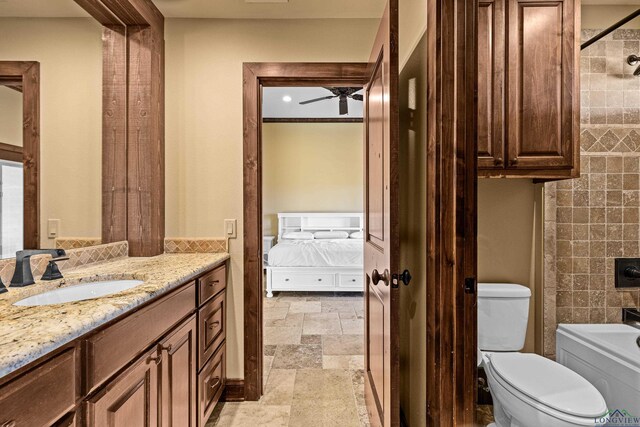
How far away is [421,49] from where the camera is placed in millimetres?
1479

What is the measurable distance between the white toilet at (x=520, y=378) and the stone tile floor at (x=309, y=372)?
32.2 inches

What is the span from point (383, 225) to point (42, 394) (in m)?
1.22

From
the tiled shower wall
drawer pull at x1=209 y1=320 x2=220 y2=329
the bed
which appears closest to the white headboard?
the bed

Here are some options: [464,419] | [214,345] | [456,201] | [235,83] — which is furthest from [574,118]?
[214,345]

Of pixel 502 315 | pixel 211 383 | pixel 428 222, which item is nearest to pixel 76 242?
pixel 211 383

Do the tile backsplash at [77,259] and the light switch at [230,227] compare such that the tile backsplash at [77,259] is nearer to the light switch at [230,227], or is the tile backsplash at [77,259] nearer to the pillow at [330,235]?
the light switch at [230,227]

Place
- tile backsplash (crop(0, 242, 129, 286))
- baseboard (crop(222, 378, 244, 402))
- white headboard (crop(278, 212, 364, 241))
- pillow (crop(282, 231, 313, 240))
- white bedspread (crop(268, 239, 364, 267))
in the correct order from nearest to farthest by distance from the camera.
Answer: tile backsplash (crop(0, 242, 129, 286))
baseboard (crop(222, 378, 244, 402))
white bedspread (crop(268, 239, 364, 267))
pillow (crop(282, 231, 313, 240))
white headboard (crop(278, 212, 364, 241))

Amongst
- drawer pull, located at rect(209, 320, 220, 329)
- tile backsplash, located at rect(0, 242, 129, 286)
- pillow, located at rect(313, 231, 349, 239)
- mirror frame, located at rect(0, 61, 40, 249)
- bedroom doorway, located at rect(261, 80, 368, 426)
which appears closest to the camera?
tile backsplash, located at rect(0, 242, 129, 286)

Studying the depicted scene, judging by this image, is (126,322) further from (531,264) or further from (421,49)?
(531,264)

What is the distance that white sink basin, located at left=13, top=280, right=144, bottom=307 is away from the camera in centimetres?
117

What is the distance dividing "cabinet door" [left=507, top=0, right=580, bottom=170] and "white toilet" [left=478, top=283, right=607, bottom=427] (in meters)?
0.89

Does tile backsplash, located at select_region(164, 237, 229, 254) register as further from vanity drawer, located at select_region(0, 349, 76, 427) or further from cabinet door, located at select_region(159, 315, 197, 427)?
vanity drawer, located at select_region(0, 349, 76, 427)

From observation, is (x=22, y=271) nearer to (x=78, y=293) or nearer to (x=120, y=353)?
(x=78, y=293)

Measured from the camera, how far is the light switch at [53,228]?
153cm
